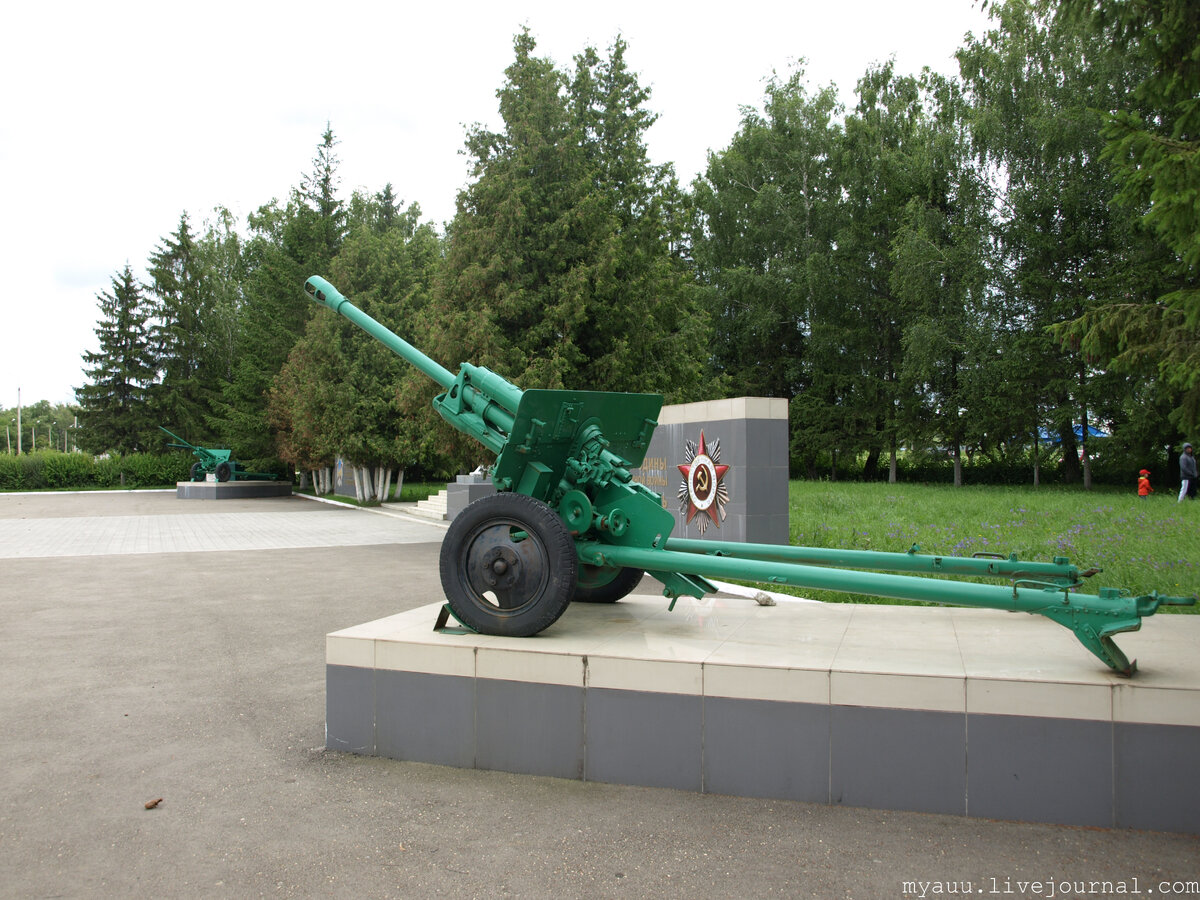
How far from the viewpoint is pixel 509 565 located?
420 centimetres

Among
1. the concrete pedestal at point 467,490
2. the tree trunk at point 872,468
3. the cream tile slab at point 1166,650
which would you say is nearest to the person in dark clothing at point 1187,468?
the concrete pedestal at point 467,490

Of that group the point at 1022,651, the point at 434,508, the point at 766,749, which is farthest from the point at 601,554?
the point at 434,508

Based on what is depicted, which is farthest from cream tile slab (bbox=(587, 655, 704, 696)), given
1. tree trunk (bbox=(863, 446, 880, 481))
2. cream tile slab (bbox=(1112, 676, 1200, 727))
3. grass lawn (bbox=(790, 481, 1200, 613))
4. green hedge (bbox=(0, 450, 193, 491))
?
green hedge (bbox=(0, 450, 193, 491))

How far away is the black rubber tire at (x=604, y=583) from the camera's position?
5.17 m

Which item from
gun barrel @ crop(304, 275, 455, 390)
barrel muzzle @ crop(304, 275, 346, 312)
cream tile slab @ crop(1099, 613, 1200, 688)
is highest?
barrel muzzle @ crop(304, 275, 346, 312)

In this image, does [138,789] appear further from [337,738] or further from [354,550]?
[354,550]

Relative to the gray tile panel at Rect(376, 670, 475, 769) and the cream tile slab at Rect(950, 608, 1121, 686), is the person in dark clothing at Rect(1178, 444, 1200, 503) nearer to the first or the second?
the cream tile slab at Rect(950, 608, 1121, 686)

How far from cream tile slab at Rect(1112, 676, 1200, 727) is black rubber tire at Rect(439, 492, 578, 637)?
2240mm

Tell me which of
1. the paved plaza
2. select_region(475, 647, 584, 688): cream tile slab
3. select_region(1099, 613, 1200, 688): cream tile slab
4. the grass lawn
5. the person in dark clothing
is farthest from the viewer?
the person in dark clothing

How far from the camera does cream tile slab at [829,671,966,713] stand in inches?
136

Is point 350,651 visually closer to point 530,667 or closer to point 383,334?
point 530,667

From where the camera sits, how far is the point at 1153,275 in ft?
72.9

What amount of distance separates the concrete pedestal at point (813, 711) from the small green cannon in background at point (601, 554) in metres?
0.23

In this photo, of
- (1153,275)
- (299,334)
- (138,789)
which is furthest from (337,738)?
(299,334)
